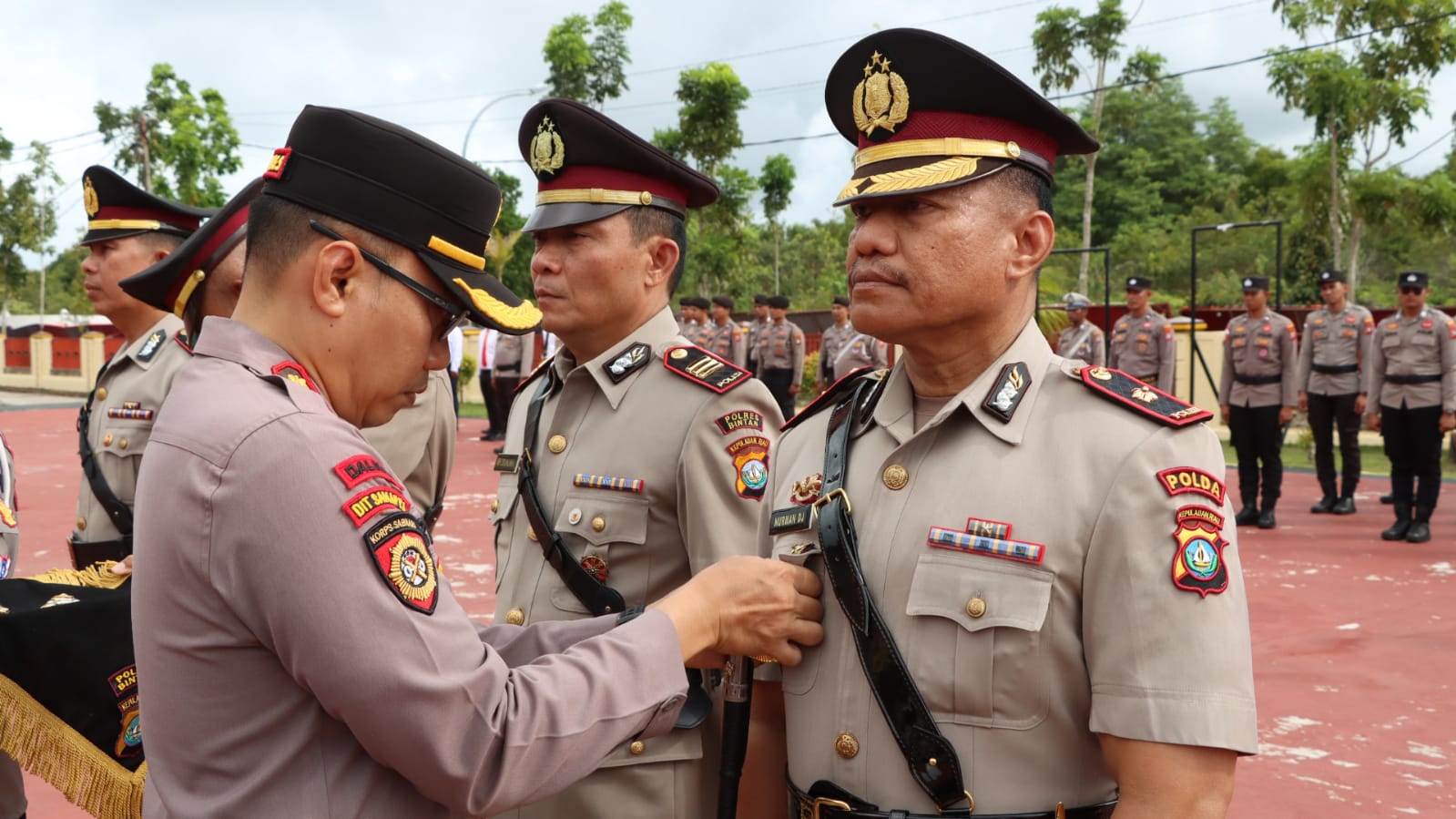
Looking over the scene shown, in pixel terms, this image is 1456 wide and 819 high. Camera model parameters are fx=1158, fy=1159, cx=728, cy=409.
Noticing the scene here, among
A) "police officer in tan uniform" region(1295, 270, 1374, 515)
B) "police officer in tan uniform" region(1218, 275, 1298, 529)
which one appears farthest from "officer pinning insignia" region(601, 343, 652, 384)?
"police officer in tan uniform" region(1295, 270, 1374, 515)

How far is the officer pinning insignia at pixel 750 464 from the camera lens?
2715mm

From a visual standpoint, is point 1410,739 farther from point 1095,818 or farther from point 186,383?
point 186,383

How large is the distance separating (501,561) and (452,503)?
8157 mm

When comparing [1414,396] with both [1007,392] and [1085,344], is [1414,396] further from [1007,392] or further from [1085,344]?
[1007,392]

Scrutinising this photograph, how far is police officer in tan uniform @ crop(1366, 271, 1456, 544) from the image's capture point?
9.03m

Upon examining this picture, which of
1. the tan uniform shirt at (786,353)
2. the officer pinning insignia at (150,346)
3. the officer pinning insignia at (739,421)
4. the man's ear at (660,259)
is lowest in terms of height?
the officer pinning insignia at (739,421)

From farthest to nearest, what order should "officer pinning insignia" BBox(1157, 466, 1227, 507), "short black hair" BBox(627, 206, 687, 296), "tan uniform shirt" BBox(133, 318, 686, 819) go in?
"short black hair" BBox(627, 206, 687, 296)
"officer pinning insignia" BBox(1157, 466, 1227, 507)
"tan uniform shirt" BBox(133, 318, 686, 819)

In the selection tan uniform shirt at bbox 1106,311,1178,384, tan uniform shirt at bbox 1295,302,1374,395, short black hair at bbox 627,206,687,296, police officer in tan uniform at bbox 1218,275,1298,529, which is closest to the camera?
short black hair at bbox 627,206,687,296

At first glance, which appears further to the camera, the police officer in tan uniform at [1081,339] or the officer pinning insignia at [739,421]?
the police officer in tan uniform at [1081,339]

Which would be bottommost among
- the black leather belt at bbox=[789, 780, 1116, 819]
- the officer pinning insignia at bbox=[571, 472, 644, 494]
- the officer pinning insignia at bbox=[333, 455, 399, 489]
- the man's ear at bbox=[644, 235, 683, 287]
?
the black leather belt at bbox=[789, 780, 1116, 819]

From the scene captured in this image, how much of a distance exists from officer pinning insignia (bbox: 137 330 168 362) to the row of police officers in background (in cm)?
816

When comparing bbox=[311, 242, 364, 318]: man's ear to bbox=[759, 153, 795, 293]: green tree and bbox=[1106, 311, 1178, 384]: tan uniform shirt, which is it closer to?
bbox=[1106, 311, 1178, 384]: tan uniform shirt

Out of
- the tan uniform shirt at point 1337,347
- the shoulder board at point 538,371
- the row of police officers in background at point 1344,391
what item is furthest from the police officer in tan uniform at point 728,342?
the shoulder board at point 538,371

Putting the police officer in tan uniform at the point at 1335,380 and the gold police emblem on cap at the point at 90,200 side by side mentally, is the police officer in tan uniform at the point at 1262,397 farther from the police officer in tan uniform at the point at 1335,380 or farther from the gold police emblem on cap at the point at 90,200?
the gold police emblem on cap at the point at 90,200
